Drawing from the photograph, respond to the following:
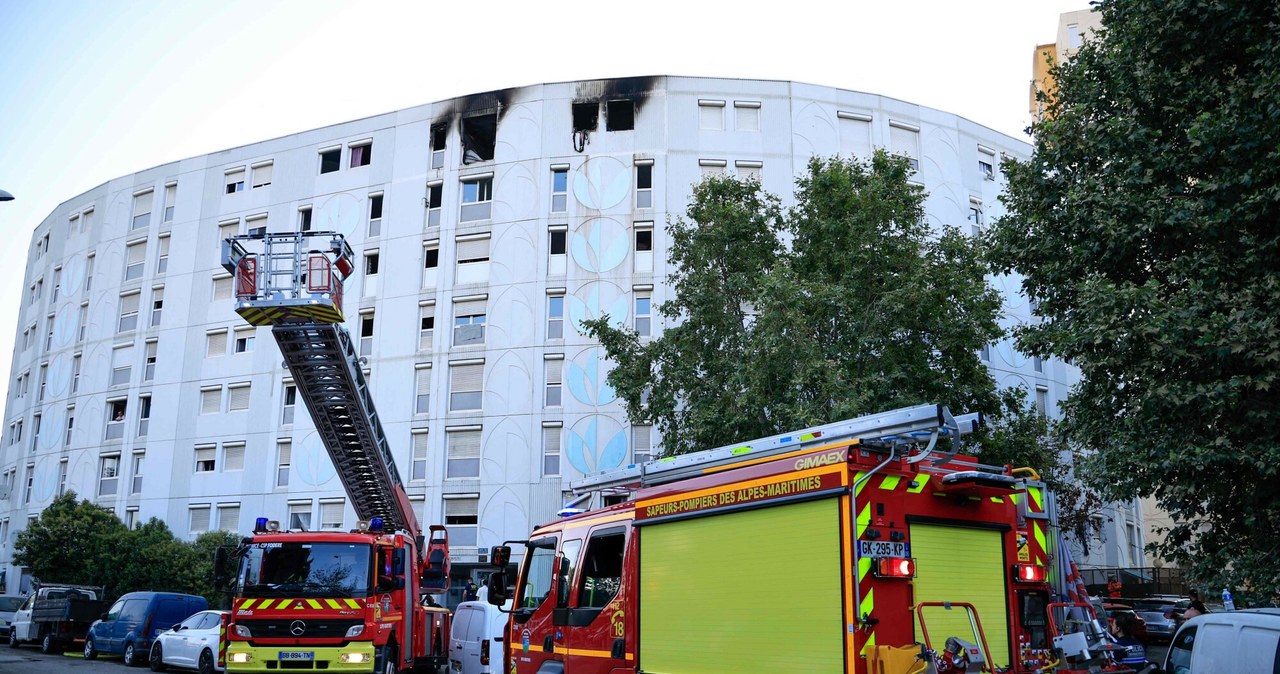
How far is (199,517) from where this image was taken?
123 ft

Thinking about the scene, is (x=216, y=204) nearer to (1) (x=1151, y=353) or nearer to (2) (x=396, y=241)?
(2) (x=396, y=241)

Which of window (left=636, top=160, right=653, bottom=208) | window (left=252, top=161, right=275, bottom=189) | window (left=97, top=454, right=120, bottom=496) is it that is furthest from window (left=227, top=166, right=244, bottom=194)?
window (left=636, top=160, right=653, bottom=208)

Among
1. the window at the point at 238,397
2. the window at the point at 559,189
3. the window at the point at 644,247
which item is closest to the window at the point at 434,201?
the window at the point at 559,189

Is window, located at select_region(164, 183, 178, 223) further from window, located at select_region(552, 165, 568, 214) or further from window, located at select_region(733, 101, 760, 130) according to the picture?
window, located at select_region(733, 101, 760, 130)

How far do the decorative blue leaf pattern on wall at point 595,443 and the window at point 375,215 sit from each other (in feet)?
36.1

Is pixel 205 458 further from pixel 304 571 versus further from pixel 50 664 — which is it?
pixel 304 571

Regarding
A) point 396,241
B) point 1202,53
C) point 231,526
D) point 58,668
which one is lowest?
point 58,668

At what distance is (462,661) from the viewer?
17.3 meters

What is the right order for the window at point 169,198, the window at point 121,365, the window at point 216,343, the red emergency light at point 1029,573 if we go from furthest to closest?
1. the window at point 169,198
2. the window at point 121,365
3. the window at point 216,343
4. the red emergency light at point 1029,573

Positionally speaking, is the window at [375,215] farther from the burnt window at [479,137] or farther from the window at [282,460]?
the window at [282,460]

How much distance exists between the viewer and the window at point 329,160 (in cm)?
3859

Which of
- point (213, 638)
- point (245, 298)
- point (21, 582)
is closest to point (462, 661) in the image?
point (213, 638)

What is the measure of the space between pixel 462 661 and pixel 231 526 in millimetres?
22621

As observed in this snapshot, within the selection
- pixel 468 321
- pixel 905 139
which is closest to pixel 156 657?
pixel 468 321
